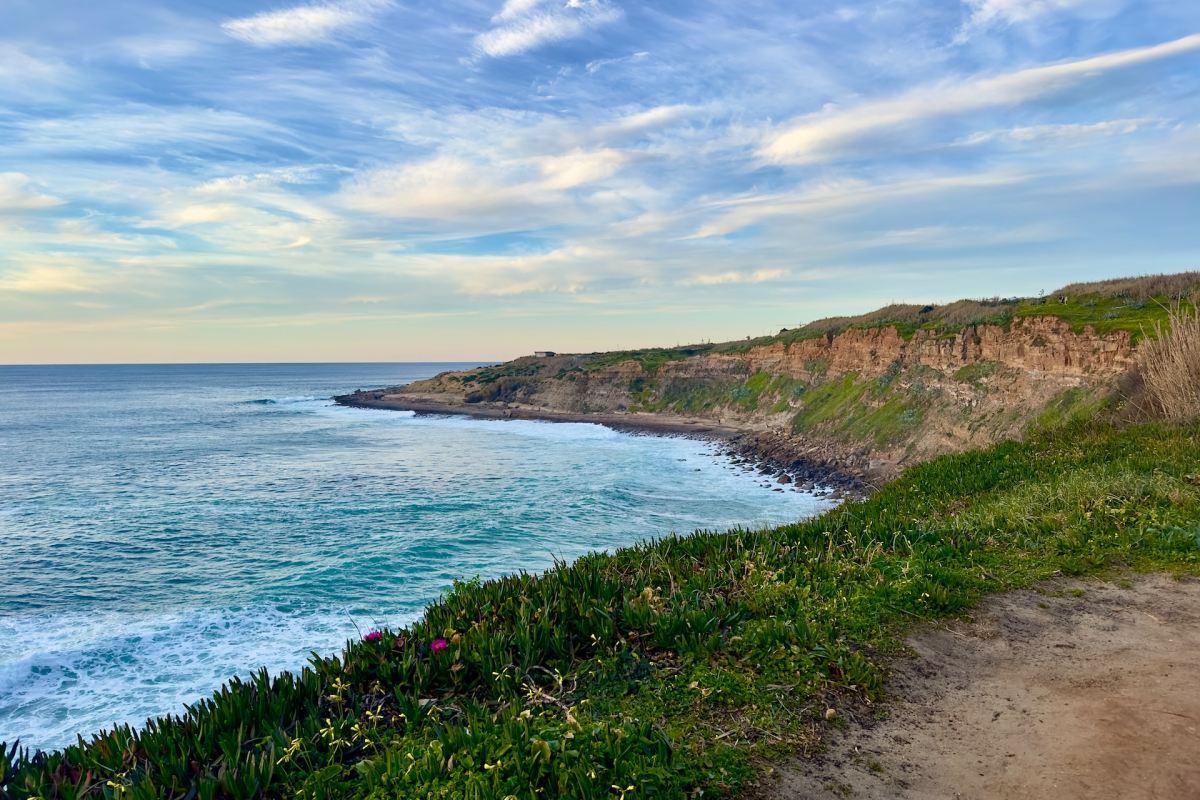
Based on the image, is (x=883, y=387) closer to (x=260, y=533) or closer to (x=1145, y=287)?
(x=1145, y=287)

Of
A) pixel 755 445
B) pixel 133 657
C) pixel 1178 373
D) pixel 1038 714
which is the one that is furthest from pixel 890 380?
pixel 1038 714

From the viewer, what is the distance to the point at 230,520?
3200cm

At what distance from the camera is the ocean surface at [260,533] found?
1697cm

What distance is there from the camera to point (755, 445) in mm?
57344

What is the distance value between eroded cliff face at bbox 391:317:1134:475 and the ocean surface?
10316mm

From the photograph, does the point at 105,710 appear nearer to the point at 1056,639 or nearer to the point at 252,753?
the point at 252,753

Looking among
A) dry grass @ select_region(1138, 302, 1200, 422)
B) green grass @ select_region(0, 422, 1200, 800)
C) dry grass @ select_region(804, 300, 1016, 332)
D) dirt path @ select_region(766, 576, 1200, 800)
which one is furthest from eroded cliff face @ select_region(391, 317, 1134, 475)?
dirt path @ select_region(766, 576, 1200, 800)

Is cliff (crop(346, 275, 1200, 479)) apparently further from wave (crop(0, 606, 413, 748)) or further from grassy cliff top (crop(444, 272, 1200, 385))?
wave (crop(0, 606, 413, 748))

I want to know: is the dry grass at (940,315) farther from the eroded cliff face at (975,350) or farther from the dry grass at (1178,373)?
the dry grass at (1178,373)

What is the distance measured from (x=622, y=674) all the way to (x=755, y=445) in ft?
175

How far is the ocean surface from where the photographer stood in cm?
1697

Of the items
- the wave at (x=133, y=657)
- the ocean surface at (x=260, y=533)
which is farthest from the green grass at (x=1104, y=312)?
the wave at (x=133, y=657)

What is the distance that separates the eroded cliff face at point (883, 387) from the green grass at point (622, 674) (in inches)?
1153

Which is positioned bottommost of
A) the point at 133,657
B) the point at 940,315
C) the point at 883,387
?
the point at 133,657
